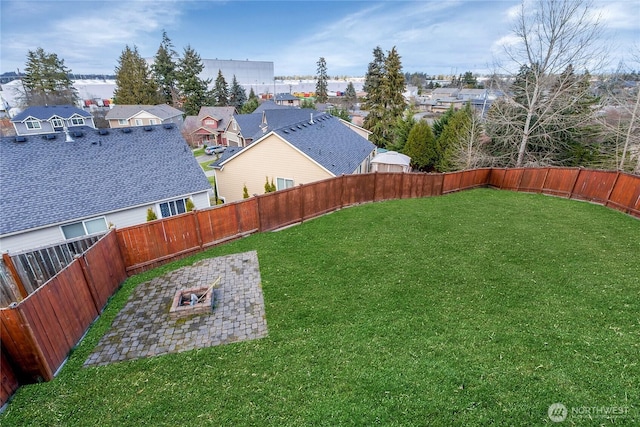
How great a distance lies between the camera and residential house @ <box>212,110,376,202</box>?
17.8 metres

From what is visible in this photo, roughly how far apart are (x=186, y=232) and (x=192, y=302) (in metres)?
3.16

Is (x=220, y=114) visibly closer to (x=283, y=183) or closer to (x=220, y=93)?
(x=220, y=93)

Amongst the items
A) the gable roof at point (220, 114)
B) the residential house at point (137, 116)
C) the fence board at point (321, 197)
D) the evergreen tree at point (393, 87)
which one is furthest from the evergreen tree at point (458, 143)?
the residential house at point (137, 116)

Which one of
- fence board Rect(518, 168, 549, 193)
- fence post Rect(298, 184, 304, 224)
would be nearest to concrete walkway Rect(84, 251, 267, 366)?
fence post Rect(298, 184, 304, 224)

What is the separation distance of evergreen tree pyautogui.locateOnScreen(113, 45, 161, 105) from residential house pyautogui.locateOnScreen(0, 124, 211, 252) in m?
50.4

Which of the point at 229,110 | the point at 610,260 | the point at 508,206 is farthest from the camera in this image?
the point at 229,110

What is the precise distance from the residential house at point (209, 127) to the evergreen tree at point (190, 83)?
9.91 m

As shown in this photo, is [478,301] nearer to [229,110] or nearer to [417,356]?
[417,356]

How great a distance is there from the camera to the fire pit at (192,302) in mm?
7215

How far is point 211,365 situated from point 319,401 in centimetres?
221

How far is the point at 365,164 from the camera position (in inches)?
930

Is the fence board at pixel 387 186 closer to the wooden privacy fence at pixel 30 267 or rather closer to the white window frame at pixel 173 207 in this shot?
the white window frame at pixel 173 207

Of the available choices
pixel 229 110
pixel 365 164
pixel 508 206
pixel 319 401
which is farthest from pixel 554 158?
pixel 229 110

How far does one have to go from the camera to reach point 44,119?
43906 mm
